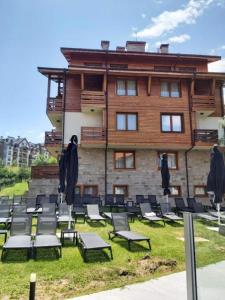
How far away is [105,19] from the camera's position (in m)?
13.7

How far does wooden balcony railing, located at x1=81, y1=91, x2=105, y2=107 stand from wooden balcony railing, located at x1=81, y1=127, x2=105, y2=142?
2.07m

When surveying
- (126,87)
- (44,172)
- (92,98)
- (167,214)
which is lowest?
(167,214)

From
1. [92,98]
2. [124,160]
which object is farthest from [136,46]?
[124,160]

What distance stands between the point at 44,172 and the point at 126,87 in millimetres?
9774

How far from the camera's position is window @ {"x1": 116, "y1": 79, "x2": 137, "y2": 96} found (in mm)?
21750

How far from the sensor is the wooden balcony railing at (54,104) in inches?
838

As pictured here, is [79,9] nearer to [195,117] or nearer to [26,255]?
[26,255]

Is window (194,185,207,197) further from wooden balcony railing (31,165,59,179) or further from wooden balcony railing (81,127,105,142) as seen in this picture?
wooden balcony railing (31,165,59,179)

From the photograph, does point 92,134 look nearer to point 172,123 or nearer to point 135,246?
point 172,123

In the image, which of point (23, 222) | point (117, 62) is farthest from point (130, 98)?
point (23, 222)

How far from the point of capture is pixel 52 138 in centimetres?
2098

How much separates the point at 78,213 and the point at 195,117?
1390 centimetres

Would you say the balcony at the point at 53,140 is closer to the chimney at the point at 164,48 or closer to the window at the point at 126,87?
the window at the point at 126,87

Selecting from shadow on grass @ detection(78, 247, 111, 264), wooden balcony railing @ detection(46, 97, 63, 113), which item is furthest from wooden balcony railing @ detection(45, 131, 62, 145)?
shadow on grass @ detection(78, 247, 111, 264)
